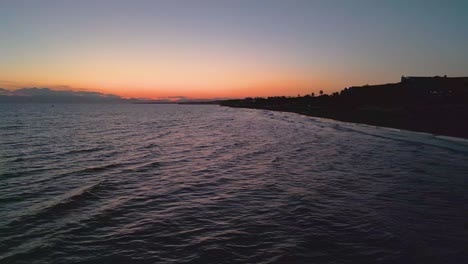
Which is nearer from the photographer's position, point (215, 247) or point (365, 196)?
point (215, 247)

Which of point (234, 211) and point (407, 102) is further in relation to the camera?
point (407, 102)

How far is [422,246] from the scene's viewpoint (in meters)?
9.46

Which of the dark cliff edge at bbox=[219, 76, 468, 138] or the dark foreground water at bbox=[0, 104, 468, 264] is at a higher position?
the dark cliff edge at bbox=[219, 76, 468, 138]

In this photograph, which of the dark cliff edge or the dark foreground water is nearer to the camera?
the dark foreground water

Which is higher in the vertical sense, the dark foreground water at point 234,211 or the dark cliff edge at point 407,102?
the dark cliff edge at point 407,102

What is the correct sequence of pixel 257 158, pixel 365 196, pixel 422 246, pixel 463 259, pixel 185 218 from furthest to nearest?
pixel 257 158 < pixel 365 196 < pixel 185 218 < pixel 422 246 < pixel 463 259

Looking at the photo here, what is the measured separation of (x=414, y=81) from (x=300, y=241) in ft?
389

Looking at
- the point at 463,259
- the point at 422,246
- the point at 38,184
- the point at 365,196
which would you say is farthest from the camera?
the point at 38,184

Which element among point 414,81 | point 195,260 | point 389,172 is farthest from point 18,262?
point 414,81

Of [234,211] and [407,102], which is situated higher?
[407,102]

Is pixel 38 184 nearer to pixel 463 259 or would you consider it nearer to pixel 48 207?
pixel 48 207

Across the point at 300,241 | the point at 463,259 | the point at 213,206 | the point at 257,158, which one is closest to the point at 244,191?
the point at 213,206

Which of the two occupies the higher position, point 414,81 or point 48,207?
point 414,81

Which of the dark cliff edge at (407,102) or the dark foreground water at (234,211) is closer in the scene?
the dark foreground water at (234,211)
